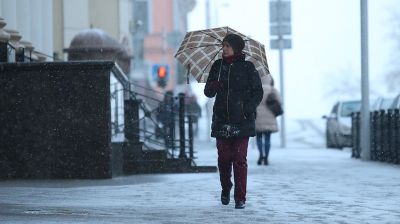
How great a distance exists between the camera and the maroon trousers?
34.8 feet

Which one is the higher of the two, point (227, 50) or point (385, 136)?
point (227, 50)

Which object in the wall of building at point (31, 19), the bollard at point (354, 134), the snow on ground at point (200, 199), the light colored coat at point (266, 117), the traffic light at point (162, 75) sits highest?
the wall of building at point (31, 19)

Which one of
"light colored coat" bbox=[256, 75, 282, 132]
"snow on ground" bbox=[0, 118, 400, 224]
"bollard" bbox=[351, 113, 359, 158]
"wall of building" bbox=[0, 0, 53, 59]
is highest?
"wall of building" bbox=[0, 0, 53, 59]

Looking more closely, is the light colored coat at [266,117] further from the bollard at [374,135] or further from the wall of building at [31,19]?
the wall of building at [31,19]

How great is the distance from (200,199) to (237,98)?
5.07ft

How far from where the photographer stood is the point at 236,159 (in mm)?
10648

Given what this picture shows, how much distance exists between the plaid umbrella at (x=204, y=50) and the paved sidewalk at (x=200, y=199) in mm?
1387

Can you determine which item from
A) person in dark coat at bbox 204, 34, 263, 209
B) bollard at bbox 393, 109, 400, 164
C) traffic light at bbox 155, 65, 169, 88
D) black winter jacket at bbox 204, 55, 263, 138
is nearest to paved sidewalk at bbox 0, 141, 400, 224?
person in dark coat at bbox 204, 34, 263, 209

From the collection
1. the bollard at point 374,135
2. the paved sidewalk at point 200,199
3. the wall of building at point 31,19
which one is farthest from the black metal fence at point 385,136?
the wall of building at point 31,19

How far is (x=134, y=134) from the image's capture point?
1766 cm

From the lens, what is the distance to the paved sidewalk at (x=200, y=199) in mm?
9672

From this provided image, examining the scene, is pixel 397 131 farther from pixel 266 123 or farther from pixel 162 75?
pixel 162 75

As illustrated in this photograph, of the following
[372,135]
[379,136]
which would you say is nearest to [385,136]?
[379,136]

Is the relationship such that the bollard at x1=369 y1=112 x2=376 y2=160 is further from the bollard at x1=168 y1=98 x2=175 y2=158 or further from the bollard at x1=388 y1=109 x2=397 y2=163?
the bollard at x1=168 y1=98 x2=175 y2=158
